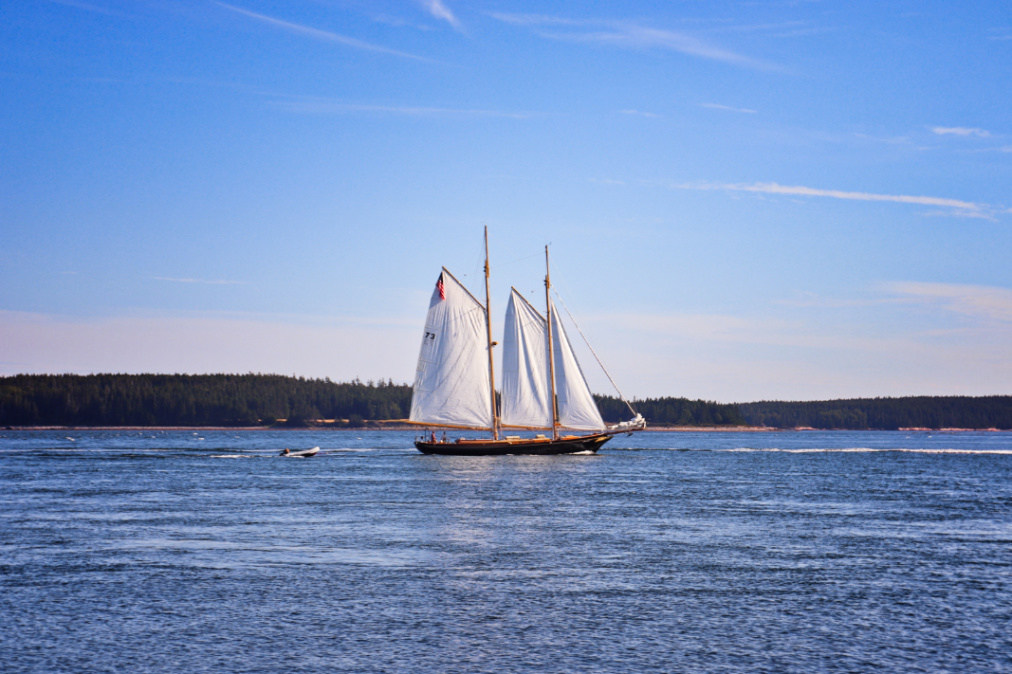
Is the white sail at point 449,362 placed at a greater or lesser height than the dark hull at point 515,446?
greater

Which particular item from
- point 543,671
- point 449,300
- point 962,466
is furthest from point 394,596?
point 962,466

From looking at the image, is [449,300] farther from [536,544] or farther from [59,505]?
[536,544]

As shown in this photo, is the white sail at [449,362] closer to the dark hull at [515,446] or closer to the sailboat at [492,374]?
the sailboat at [492,374]

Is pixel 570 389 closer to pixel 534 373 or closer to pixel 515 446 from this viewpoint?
pixel 534 373

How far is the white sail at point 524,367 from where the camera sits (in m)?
105

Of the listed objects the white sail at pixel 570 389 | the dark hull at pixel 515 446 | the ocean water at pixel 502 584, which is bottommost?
the ocean water at pixel 502 584

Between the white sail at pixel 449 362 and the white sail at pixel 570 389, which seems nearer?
the white sail at pixel 449 362

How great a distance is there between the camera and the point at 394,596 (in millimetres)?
27797

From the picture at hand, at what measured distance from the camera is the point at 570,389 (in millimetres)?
107000

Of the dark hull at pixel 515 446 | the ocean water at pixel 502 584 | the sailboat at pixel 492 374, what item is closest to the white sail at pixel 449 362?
the sailboat at pixel 492 374

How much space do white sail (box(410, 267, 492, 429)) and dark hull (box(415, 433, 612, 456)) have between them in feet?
13.8

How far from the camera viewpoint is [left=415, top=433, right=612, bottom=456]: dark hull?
10881 centimetres

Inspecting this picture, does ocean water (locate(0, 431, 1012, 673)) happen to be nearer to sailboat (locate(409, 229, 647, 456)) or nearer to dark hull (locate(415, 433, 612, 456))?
sailboat (locate(409, 229, 647, 456))

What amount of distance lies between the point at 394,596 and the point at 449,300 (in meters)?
77.0
